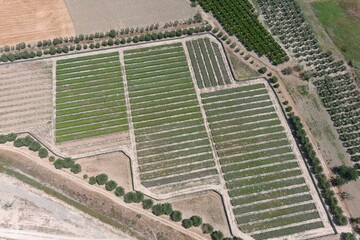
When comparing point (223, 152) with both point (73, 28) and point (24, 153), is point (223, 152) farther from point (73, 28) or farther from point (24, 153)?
point (73, 28)

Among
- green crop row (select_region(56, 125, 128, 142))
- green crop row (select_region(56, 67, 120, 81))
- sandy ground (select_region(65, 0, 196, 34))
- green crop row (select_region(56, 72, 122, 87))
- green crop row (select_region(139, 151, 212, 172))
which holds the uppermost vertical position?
sandy ground (select_region(65, 0, 196, 34))

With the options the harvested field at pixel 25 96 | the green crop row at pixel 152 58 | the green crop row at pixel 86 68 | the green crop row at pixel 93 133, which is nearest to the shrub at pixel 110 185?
the green crop row at pixel 93 133

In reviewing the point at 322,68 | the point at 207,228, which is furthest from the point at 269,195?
the point at 322,68

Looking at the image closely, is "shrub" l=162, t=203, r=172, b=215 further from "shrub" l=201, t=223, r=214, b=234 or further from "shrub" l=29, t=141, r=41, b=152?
"shrub" l=29, t=141, r=41, b=152

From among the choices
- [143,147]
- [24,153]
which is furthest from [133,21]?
[24,153]

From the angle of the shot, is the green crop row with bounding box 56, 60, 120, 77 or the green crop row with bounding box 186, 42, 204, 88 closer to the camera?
the green crop row with bounding box 186, 42, 204, 88

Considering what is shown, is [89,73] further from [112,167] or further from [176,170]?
[176,170]

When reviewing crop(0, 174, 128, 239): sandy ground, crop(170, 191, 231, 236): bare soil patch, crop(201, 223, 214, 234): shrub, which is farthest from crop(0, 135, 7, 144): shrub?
crop(201, 223, 214, 234): shrub
